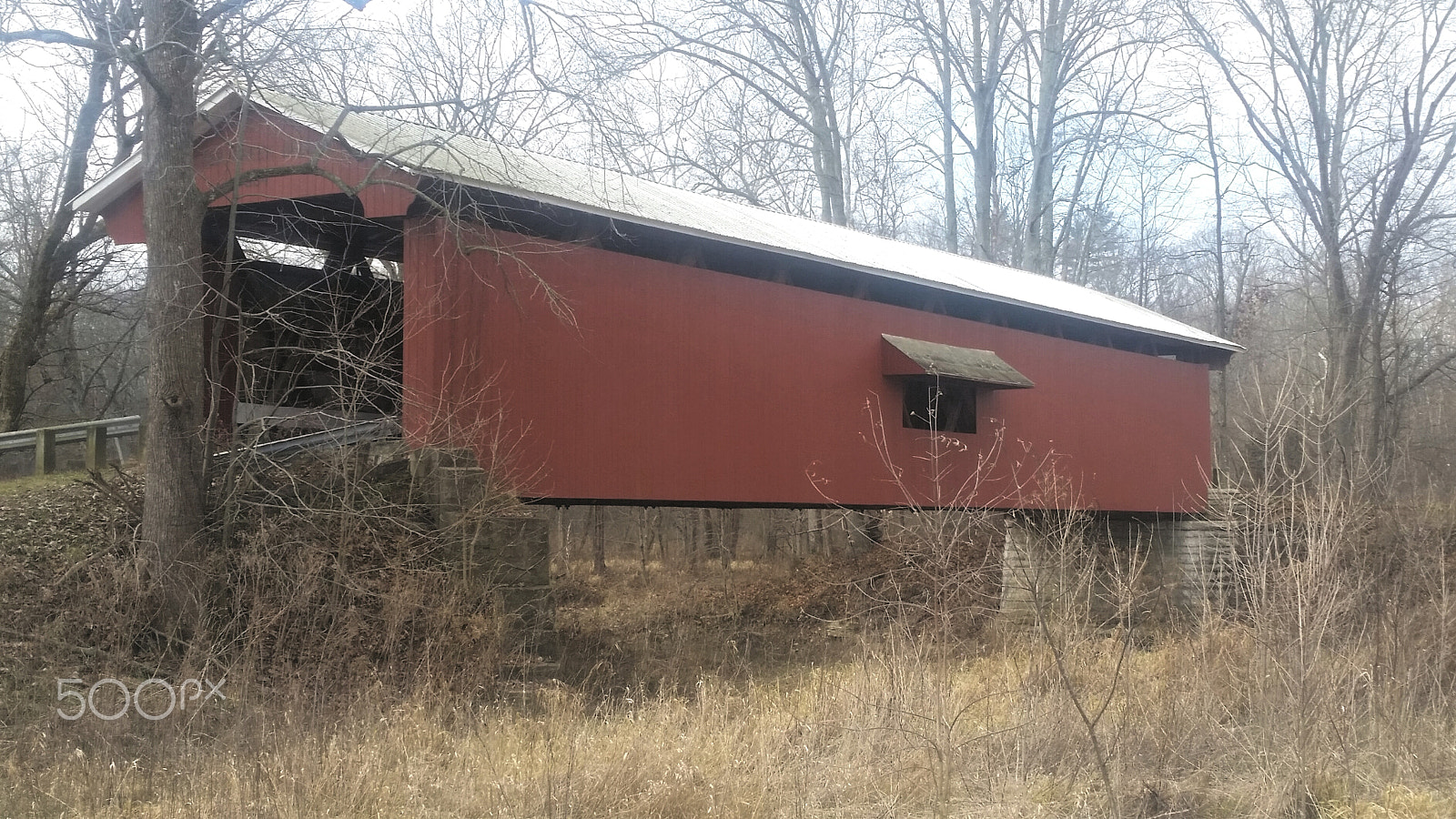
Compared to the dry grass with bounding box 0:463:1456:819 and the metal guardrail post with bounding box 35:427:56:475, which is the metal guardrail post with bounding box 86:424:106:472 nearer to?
the metal guardrail post with bounding box 35:427:56:475

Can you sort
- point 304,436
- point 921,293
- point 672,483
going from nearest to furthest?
point 304,436 < point 672,483 < point 921,293

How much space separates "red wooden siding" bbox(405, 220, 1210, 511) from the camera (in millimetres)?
9484

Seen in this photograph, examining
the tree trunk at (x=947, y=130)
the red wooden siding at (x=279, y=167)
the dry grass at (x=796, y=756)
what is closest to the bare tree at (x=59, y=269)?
the red wooden siding at (x=279, y=167)

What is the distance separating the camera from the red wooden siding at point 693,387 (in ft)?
31.1

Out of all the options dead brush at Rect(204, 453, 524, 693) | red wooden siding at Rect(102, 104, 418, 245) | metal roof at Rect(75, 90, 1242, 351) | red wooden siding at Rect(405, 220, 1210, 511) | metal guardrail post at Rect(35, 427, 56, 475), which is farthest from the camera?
metal guardrail post at Rect(35, 427, 56, 475)

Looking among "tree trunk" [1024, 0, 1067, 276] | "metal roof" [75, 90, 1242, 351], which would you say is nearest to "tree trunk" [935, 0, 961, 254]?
"tree trunk" [1024, 0, 1067, 276]

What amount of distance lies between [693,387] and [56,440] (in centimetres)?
635

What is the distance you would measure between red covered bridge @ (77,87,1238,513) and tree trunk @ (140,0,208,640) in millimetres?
355

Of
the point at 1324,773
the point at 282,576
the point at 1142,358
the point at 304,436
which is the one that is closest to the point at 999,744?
the point at 1324,773

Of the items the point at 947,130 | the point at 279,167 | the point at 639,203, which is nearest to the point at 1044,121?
the point at 947,130

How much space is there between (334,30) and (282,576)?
4108 millimetres

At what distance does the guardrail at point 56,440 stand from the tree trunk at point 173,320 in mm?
2703

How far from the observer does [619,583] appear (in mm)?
21281

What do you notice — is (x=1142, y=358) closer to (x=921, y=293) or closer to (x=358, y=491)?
(x=921, y=293)
